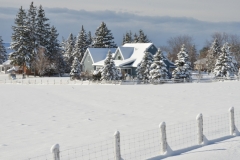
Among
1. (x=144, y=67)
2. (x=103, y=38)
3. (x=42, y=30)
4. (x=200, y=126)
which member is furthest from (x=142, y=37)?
(x=200, y=126)

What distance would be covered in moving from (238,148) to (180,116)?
10625mm

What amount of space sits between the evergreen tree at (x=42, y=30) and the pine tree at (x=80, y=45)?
27.5 feet

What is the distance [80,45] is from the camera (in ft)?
292

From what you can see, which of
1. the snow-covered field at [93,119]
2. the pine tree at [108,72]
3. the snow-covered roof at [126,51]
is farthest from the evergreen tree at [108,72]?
the snow-covered field at [93,119]

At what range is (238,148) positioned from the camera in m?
11.5

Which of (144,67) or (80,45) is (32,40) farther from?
(144,67)

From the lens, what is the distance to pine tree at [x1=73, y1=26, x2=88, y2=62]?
87938 mm

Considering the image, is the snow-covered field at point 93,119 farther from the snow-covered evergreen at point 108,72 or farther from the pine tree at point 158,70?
the snow-covered evergreen at point 108,72

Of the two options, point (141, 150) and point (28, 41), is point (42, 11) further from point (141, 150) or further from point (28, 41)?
point (141, 150)

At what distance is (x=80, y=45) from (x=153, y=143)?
7672 cm

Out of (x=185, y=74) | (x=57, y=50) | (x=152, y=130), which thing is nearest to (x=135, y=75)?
(x=185, y=74)

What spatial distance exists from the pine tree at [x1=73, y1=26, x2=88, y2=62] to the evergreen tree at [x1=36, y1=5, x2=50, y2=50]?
8.38 metres

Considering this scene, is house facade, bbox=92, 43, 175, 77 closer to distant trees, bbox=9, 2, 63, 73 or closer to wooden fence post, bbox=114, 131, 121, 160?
distant trees, bbox=9, 2, 63, 73

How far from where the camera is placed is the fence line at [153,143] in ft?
37.0
